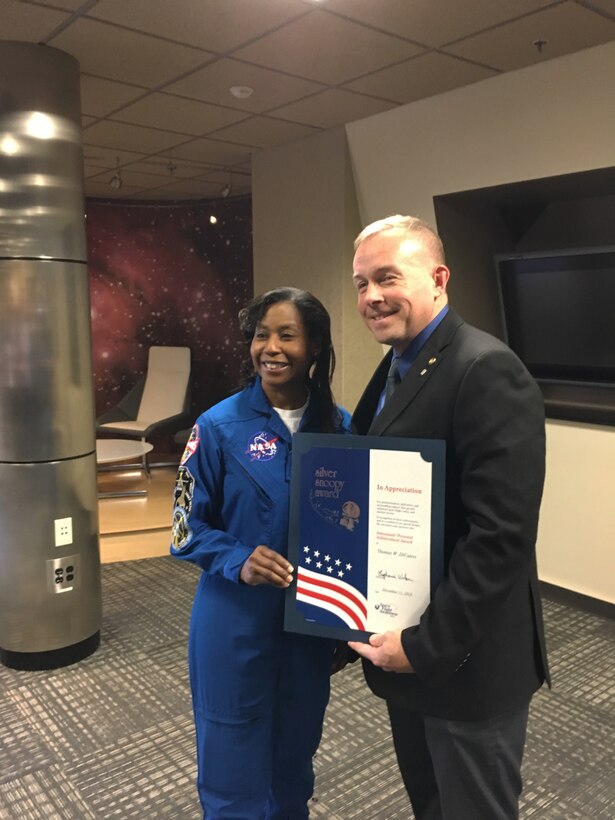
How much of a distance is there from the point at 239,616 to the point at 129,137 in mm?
3989

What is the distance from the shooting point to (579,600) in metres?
3.74

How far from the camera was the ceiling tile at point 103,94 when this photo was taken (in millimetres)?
3486

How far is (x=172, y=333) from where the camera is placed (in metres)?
7.64

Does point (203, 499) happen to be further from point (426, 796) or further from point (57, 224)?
point (57, 224)

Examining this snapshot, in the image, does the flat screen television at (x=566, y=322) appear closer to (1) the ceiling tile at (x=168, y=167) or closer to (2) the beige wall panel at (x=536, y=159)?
(2) the beige wall panel at (x=536, y=159)

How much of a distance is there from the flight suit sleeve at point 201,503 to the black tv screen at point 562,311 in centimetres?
275

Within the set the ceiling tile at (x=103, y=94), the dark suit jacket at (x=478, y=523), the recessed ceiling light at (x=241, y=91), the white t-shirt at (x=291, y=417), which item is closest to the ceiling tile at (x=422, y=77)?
the recessed ceiling light at (x=241, y=91)

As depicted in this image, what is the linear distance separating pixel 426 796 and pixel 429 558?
2.09 ft

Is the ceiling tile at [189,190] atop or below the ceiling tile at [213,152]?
atop

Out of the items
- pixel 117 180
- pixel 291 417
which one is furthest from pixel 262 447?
pixel 117 180

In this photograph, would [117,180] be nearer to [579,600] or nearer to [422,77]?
[422,77]

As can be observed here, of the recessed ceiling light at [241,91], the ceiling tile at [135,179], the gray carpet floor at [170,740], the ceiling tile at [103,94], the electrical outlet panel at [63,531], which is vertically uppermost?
the ceiling tile at [135,179]

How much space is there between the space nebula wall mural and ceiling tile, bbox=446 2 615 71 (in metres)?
4.40

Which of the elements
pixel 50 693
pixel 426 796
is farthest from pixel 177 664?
pixel 426 796
